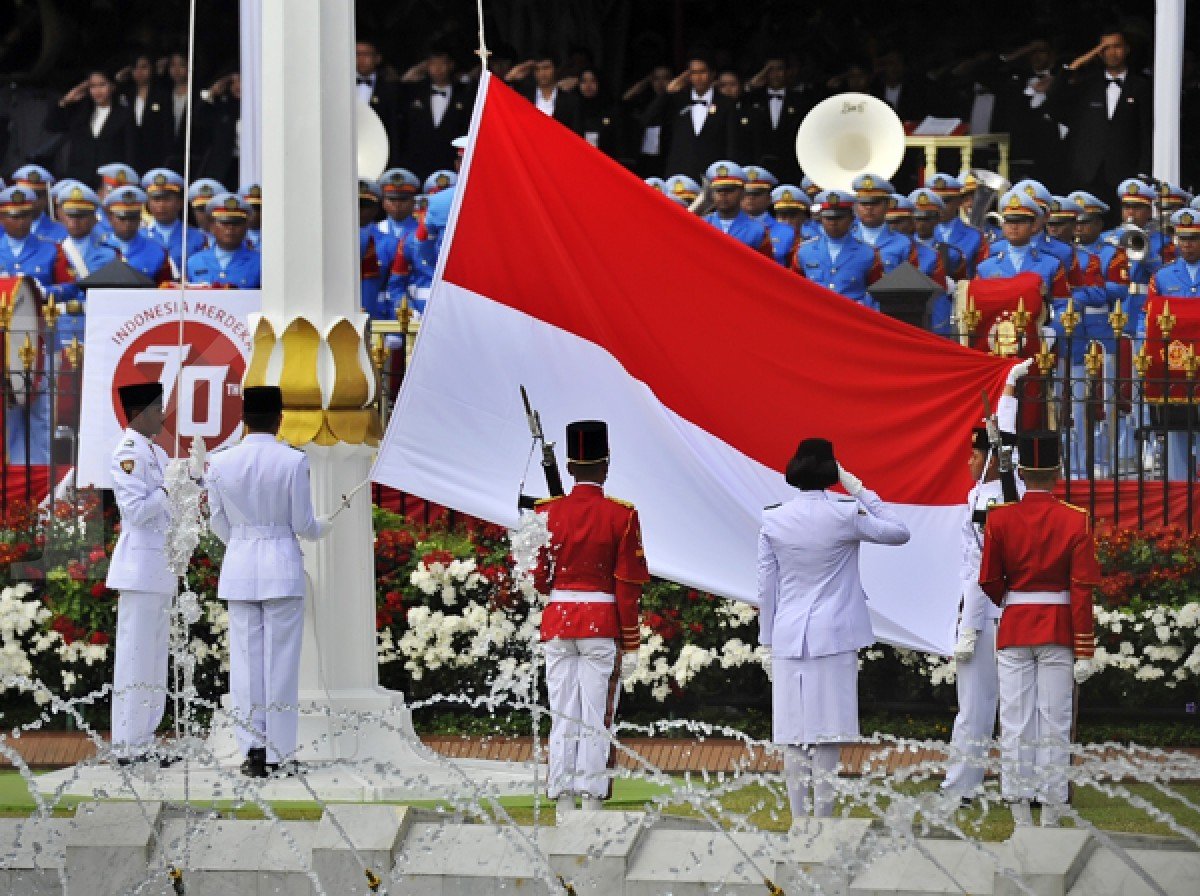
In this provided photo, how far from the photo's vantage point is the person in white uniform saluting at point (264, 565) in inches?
449

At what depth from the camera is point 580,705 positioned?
36.6 feet

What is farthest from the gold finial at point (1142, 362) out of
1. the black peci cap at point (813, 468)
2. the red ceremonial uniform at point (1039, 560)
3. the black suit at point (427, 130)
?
the black suit at point (427, 130)

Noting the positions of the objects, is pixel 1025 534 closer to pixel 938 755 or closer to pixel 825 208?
pixel 938 755

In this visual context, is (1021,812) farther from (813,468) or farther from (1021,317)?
(1021,317)

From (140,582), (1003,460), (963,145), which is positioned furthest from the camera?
(963,145)

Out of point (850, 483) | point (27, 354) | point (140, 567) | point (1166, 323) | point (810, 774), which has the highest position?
point (1166, 323)

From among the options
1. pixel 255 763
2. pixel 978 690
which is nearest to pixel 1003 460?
pixel 978 690

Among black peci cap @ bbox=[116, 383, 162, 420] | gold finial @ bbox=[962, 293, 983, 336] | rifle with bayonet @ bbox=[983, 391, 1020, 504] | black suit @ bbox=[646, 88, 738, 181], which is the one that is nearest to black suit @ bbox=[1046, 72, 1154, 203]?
black suit @ bbox=[646, 88, 738, 181]

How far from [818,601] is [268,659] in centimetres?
237

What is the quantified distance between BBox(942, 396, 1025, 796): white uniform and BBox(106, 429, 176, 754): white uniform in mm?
3531

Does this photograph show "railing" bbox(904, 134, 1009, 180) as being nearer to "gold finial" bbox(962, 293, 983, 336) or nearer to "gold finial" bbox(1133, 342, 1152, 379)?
"gold finial" bbox(962, 293, 983, 336)

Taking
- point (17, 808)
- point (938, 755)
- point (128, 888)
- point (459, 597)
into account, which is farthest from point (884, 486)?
point (128, 888)

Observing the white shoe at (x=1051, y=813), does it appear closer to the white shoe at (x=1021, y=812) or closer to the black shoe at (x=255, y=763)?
the white shoe at (x=1021, y=812)

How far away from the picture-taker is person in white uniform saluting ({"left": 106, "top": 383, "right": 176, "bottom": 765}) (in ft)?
40.1
